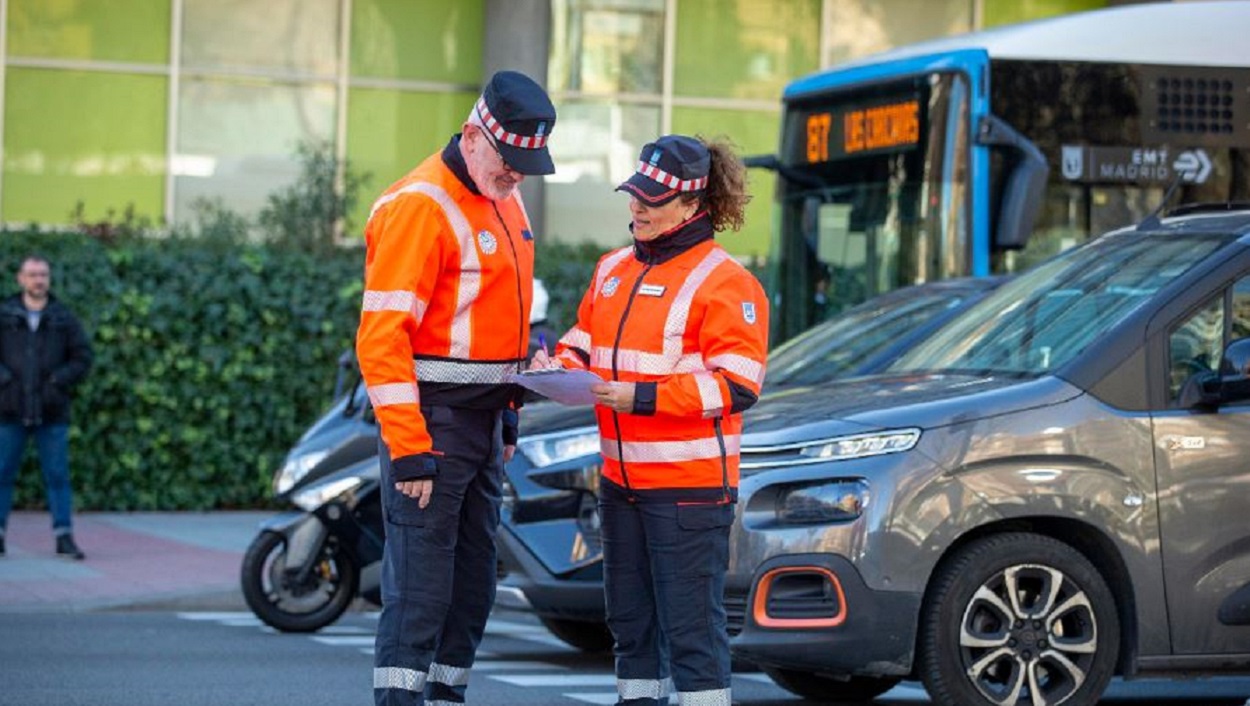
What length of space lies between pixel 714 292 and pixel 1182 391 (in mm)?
2444

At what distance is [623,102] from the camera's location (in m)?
24.1

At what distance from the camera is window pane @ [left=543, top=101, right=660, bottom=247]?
24.0 metres

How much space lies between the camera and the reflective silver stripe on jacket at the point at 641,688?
21.5 feet

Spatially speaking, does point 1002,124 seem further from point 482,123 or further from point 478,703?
point 482,123

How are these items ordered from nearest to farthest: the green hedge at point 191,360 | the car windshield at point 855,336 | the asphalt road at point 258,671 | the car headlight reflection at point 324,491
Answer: the asphalt road at point 258,671 < the car windshield at point 855,336 < the car headlight reflection at point 324,491 < the green hedge at point 191,360

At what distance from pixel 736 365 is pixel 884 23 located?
753 inches

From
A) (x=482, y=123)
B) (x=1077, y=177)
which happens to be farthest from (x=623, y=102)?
(x=482, y=123)

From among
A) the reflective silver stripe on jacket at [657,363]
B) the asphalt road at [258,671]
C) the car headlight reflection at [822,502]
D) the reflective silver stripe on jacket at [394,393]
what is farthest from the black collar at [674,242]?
the asphalt road at [258,671]

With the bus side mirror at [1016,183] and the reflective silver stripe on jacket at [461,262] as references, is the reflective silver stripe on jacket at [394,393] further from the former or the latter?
the bus side mirror at [1016,183]

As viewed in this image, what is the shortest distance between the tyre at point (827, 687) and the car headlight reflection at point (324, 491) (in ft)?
8.69

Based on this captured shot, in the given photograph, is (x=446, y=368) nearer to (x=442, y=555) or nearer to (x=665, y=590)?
(x=442, y=555)

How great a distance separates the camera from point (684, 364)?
6.50 metres

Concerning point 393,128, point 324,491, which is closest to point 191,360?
point 393,128

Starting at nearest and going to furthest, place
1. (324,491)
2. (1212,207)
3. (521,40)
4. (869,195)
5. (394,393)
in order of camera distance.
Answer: (394,393) → (1212,207) → (324,491) → (869,195) → (521,40)
